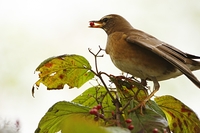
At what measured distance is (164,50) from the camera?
131 centimetres

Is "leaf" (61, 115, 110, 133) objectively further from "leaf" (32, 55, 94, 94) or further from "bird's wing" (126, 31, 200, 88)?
"bird's wing" (126, 31, 200, 88)

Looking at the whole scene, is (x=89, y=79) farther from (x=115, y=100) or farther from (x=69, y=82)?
(x=115, y=100)

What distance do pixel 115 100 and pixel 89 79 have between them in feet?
0.63

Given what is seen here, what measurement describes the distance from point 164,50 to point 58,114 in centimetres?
55

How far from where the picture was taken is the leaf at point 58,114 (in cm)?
90

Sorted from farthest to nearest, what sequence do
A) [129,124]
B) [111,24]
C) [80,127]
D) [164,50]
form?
[111,24]
[164,50]
[129,124]
[80,127]

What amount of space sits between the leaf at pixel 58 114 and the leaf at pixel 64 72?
0.15 metres

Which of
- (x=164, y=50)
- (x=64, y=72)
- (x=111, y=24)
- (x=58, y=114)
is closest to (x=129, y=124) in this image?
(x=58, y=114)

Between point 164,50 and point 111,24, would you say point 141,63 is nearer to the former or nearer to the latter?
A: point 164,50

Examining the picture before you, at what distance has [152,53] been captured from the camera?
144 centimetres

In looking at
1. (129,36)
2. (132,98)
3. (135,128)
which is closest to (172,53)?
(129,36)

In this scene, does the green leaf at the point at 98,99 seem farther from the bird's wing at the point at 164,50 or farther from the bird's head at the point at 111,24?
the bird's head at the point at 111,24

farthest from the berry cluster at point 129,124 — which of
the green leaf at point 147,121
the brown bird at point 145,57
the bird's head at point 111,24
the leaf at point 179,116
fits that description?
the bird's head at point 111,24

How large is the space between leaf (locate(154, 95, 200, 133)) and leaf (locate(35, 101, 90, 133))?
0.30 metres
